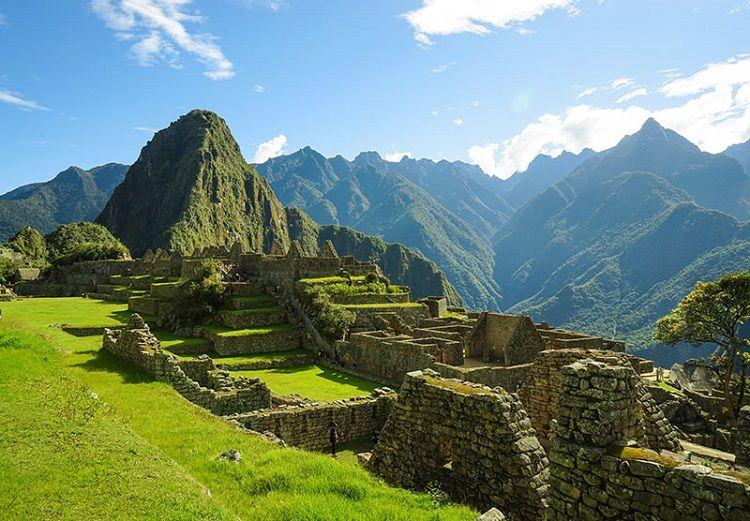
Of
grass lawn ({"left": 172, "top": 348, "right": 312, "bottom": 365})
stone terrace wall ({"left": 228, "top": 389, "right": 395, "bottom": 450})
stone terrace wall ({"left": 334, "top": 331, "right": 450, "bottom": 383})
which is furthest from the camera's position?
grass lawn ({"left": 172, "top": 348, "right": 312, "bottom": 365})

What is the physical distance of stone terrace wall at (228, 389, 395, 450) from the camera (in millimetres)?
12094

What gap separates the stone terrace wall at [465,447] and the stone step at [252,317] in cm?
2387

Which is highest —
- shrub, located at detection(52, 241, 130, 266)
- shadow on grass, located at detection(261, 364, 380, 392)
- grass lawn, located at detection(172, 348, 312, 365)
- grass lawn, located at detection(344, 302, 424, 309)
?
shrub, located at detection(52, 241, 130, 266)

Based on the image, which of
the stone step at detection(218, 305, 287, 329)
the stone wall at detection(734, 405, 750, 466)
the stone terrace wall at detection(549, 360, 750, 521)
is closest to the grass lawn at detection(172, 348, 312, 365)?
the stone step at detection(218, 305, 287, 329)

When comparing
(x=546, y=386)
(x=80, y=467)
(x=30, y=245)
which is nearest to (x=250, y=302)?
(x=546, y=386)

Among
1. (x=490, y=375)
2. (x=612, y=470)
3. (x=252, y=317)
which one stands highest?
(x=612, y=470)

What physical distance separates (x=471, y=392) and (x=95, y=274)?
2357 inches

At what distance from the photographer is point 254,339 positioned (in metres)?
28.5

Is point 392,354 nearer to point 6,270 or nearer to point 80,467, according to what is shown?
point 80,467

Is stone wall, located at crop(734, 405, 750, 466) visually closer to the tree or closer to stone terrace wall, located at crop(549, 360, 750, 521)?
stone terrace wall, located at crop(549, 360, 750, 521)

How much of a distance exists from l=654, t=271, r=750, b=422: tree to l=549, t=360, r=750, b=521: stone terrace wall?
22.1m

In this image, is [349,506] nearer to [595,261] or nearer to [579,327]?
[579,327]

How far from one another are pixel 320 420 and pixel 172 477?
23.2ft

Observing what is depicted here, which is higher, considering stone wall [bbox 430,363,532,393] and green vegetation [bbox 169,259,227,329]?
green vegetation [bbox 169,259,227,329]
